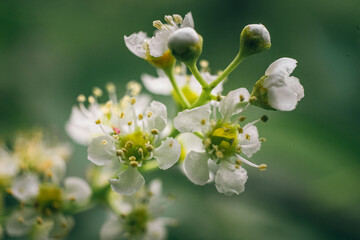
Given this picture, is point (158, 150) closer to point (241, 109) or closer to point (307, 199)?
point (241, 109)

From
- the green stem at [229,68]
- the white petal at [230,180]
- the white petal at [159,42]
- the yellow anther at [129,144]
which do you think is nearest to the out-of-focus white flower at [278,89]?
the green stem at [229,68]

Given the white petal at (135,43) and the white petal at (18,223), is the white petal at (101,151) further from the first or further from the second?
the white petal at (18,223)

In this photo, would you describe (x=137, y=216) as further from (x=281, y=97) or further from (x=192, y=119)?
(x=281, y=97)

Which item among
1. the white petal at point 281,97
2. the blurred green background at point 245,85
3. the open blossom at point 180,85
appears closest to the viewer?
the white petal at point 281,97

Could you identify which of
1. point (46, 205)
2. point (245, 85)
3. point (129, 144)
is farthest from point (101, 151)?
point (245, 85)

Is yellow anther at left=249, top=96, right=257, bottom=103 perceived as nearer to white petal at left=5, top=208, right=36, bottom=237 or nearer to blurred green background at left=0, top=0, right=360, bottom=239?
blurred green background at left=0, top=0, right=360, bottom=239

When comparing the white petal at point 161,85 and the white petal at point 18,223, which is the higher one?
the white petal at point 161,85
